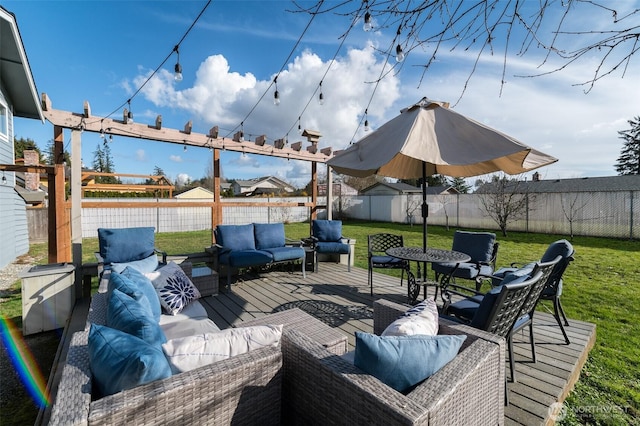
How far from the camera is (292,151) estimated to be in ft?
20.7

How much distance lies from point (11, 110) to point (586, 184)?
25.8 meters

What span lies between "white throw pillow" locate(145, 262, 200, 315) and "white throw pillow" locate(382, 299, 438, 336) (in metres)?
2.08

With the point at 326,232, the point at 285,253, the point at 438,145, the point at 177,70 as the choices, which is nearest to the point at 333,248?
the point at 326,232

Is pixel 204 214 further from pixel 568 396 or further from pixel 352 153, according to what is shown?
pixel 568 396

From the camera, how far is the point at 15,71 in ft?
20.1

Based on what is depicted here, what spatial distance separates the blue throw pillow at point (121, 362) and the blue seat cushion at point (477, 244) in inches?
166

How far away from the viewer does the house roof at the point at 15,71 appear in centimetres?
512

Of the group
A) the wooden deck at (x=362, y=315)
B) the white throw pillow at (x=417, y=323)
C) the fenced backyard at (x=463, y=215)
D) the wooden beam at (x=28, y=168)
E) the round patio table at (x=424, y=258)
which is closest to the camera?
the white throw pillow at (x=417, y=323)

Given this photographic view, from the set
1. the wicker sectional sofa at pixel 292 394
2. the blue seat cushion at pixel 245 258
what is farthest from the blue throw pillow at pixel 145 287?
the blue seat cushion at pixel 245 258

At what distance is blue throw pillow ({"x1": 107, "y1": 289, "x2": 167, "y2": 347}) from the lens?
1509 millimetres

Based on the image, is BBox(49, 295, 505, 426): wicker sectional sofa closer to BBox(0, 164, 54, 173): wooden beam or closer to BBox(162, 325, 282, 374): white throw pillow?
BBox(162, 325, 282, 374): white throw pillow

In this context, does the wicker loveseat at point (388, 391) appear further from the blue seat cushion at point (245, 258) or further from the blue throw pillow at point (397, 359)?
the blue seat cushion at point (245, 258)

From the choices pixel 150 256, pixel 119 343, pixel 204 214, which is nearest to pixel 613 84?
pixel 119 343

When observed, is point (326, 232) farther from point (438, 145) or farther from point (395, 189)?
point (395, 189)
